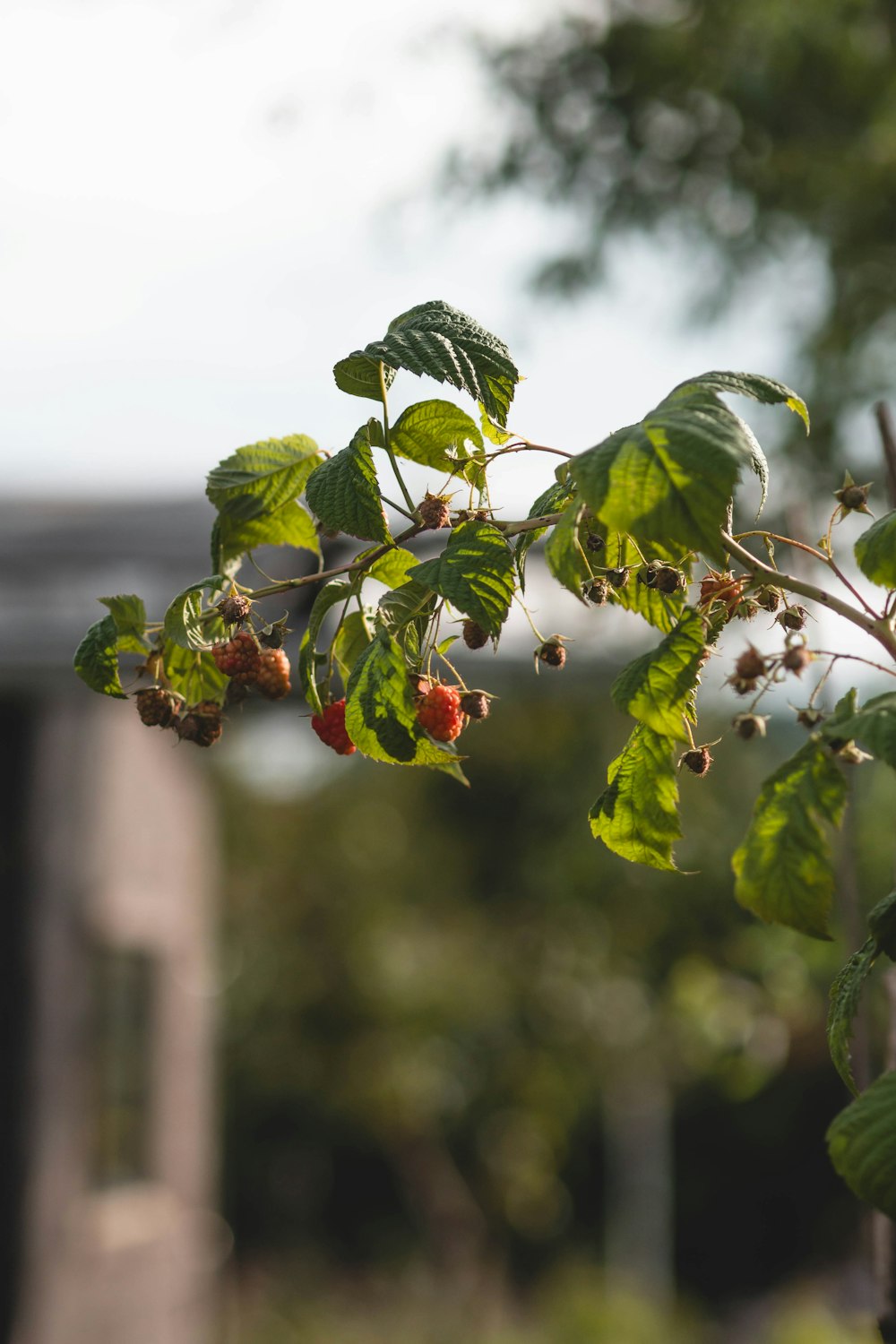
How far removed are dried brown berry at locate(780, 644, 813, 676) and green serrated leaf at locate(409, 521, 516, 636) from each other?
0.14m

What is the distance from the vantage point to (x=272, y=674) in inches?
28.3

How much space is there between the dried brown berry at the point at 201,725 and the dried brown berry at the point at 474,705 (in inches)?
5.7

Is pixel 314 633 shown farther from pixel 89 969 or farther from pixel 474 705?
pixel 89 969

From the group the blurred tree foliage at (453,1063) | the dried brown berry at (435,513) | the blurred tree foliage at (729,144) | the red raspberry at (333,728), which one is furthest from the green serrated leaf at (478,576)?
the blurred tree foliage at (453,1063)

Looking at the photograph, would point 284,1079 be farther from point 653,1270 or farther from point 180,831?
point 180,831

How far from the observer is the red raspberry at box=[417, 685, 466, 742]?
728 mm

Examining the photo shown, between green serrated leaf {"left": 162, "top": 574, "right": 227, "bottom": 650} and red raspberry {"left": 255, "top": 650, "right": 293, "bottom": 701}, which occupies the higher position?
green serrated leaf {"left": 162, "top": 574, "right": 227, "bottom": 650}

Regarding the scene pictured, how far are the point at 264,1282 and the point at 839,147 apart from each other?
42.2 feet

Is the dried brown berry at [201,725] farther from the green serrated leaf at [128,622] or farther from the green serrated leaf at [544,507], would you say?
the green serrated leaf at [544,507]

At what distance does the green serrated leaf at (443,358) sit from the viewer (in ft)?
2.23

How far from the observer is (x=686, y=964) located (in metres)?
4.72

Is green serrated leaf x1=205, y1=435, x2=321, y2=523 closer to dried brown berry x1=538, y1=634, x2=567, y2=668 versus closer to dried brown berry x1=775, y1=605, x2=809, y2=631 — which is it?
dried brown berry x1=538, y1=634, x2=567, y2=668

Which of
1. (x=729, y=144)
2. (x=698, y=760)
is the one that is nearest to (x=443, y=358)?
(x=698, y=760)

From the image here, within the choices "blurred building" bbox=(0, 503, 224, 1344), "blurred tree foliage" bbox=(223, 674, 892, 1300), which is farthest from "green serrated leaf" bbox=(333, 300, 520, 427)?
"blurred tree foliage" bbox=(223, 674, 892, 1300)
